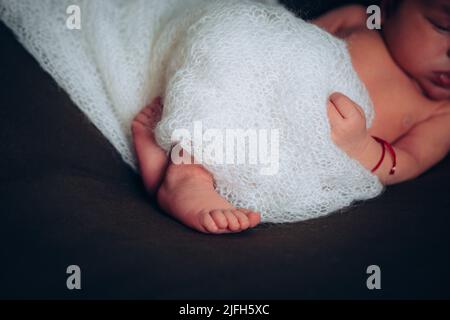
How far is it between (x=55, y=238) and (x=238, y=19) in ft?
1.28

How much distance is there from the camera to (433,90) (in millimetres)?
922

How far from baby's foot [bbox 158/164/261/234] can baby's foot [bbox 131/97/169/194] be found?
41mm

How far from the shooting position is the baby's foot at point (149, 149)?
77 centimetres

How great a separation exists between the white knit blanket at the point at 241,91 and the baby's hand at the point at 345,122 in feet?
0.07

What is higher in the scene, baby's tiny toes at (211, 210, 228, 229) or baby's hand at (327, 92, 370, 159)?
baby's hand at (327, 92, 370, 159)

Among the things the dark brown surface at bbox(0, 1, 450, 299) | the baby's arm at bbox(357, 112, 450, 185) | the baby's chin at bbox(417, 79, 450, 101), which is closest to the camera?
the dark brown surface at bbox(0, 1, 450, 299)

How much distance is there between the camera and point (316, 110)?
2.38 ft

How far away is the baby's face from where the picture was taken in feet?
2.77

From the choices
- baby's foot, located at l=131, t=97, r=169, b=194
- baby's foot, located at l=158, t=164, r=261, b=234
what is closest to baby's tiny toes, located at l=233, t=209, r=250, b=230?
baby's foot, located at l=158, t=164, r=261, b=234

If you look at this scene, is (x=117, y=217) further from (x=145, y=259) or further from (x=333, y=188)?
(x=333, y=188)

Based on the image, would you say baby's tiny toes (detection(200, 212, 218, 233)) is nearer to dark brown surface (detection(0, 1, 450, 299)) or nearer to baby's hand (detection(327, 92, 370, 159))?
dark brown surface (detection(0, 1, 450, 299))

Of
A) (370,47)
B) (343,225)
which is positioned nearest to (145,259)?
(343,225)
